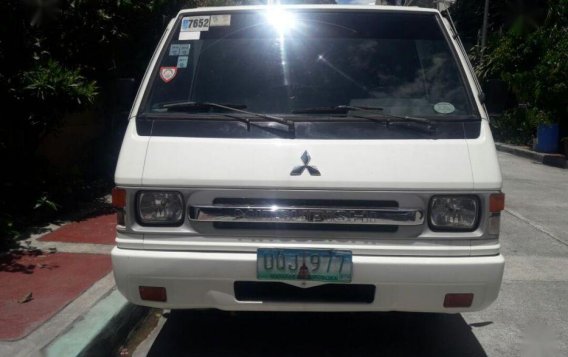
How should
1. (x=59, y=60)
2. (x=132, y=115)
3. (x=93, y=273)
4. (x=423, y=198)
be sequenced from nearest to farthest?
(x=423, y=198), (x=132, y=115), (x=93, y=273), (x=59, y=60)

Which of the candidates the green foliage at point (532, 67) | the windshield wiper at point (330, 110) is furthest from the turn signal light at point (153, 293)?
the green foliage at point (532, 67)

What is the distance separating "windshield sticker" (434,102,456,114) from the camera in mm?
3852

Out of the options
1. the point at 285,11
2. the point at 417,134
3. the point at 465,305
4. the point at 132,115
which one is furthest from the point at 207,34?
the point at 465,305

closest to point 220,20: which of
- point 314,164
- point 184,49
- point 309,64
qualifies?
point 184,49

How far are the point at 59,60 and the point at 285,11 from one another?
3.44m

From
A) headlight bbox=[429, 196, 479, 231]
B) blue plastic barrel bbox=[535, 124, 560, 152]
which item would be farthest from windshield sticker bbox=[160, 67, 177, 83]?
blue plastic barrel bbox=[535, 124, 560, 152]

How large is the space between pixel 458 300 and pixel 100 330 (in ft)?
7.25

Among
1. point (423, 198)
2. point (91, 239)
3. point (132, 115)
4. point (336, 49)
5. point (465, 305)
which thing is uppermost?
point (336, 49)

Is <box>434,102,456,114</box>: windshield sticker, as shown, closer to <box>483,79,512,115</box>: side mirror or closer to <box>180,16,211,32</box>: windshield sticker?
<box>483,79,512,115</box>: side mirror

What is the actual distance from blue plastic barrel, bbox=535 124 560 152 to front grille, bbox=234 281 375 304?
1330cm

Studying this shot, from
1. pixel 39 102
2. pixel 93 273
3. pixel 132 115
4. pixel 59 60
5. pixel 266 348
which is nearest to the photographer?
pixel 132 115

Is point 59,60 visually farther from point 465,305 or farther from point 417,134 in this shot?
point 465,305

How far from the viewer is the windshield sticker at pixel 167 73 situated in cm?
406

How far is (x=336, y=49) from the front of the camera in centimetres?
418
